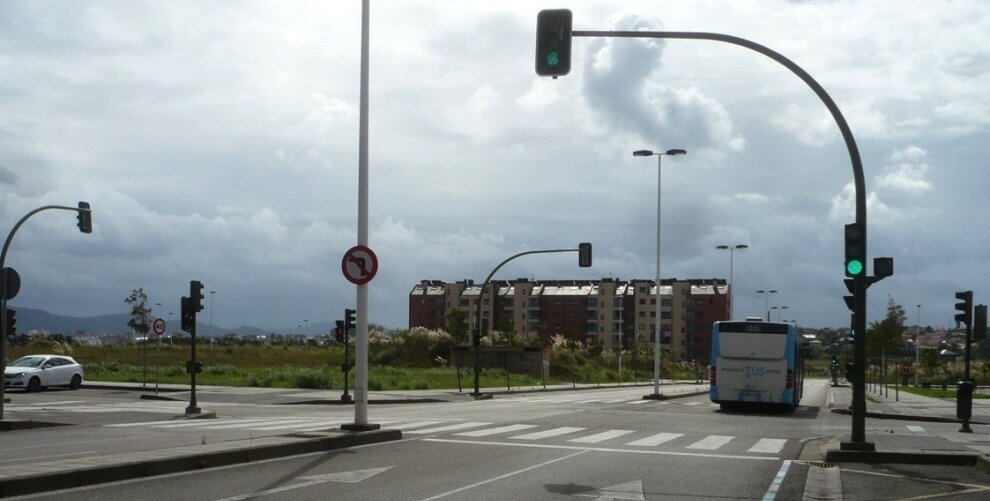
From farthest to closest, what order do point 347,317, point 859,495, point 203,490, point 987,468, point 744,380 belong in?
point 347,317 < point 744,380 < point 987,468 < point 859,495 < point 203,490

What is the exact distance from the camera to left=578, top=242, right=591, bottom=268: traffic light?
4312 cm

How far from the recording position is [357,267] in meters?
17.7

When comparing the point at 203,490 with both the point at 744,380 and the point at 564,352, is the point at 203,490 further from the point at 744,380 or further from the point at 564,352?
the point at 564,352

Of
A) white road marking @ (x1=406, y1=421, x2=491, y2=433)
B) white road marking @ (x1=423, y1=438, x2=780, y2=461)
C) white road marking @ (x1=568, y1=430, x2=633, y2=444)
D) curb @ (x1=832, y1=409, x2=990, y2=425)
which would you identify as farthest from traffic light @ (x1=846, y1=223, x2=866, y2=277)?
curb @ (x1=832, y1=409, x2=990, y2=425)

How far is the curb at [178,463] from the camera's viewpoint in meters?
11.0

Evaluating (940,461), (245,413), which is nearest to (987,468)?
(940,461)

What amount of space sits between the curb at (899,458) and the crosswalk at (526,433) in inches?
70.1

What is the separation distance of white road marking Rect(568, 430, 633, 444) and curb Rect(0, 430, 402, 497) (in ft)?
12.3

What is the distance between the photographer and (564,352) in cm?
9069

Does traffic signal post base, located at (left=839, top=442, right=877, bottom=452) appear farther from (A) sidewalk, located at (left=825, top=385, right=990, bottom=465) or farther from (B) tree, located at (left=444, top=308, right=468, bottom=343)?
(B) tree, located at (left=444, top=308, right=468, bottom=343)

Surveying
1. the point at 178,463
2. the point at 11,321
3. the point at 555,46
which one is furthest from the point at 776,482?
the point at 11,321

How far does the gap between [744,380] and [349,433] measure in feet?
58.0

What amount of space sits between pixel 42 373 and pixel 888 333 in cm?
4841

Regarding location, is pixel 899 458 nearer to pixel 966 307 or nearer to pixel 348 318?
pixel 966 307
